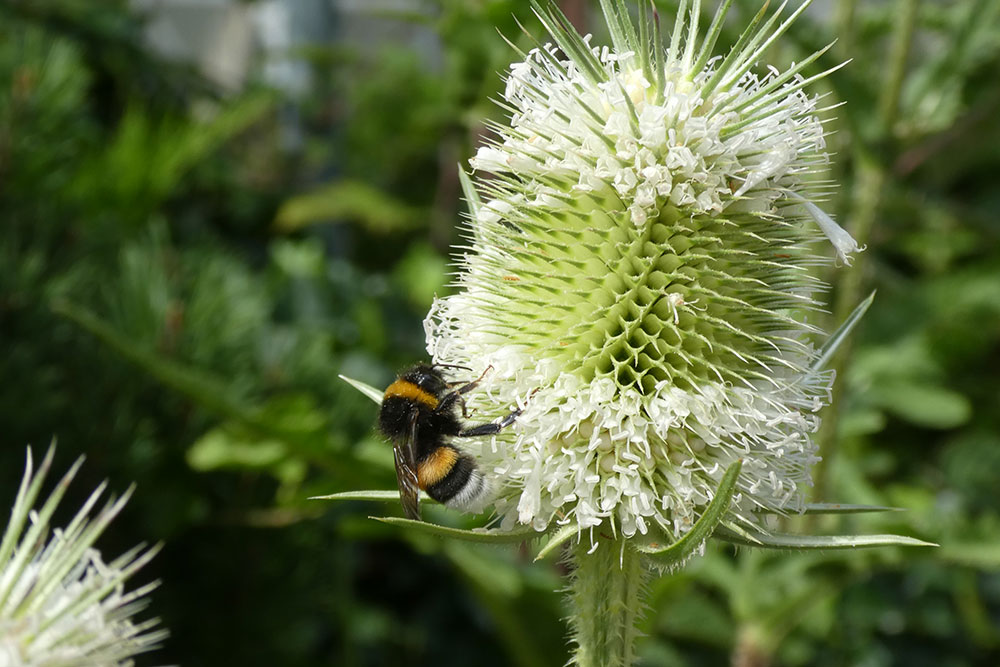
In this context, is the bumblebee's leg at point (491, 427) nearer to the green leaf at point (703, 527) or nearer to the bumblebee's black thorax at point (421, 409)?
the bumblebee's black thorax at point (421, 409)

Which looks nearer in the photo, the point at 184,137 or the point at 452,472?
the point at 452,472

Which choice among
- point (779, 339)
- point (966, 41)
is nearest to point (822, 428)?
point (966, 41)

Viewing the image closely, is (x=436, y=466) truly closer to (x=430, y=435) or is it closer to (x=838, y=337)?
(x=430, y=435)

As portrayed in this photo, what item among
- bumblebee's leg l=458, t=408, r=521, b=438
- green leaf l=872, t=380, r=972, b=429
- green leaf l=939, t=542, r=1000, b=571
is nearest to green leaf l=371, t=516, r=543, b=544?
bumblebee's leg l=458, t=408, r=521, b=438

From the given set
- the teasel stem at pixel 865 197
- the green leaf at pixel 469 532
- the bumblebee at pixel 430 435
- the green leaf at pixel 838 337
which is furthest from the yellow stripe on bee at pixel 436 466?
the teasel stem at pixel 865 197

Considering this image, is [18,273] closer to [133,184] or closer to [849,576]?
[133,184]

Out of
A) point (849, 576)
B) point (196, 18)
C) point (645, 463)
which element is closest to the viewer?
point (645, 463)
